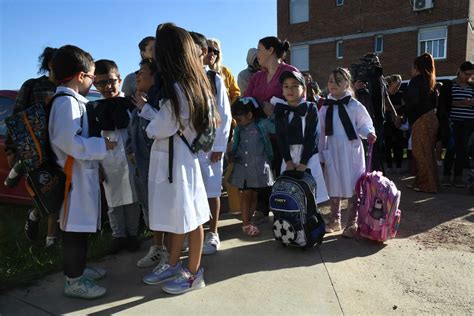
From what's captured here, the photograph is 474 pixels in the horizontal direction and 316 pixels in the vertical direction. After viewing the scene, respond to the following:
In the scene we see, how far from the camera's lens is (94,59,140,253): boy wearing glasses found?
144 inches

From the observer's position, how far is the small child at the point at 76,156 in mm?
2812

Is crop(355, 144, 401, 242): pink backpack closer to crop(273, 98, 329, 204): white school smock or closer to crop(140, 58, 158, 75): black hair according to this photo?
crop(273, 98, 329, 204): white school smock

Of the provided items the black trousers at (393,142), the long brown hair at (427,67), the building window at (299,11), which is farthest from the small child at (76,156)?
the building window at (299,11)

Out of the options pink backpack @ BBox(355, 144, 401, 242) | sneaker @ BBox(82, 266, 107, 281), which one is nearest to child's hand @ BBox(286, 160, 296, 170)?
pink backpack @ BBox(355, 144, 401, 242)

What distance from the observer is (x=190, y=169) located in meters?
3.04

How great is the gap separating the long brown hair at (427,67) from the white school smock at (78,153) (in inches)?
192

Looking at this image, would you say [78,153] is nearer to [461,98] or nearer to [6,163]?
[6,163]

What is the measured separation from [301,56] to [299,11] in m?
3.14

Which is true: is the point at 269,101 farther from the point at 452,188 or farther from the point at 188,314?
the point at 452,188

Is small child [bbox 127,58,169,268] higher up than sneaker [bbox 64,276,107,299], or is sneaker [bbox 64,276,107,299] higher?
small child [bbox 127,58,169,268]

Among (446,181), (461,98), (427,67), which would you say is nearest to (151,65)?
(427,67)

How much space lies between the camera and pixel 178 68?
9.47 feet

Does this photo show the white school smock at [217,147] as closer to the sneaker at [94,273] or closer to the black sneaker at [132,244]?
→ the black sneaker at [132,244]

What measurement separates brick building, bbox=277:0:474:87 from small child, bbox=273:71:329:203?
22291 mm
